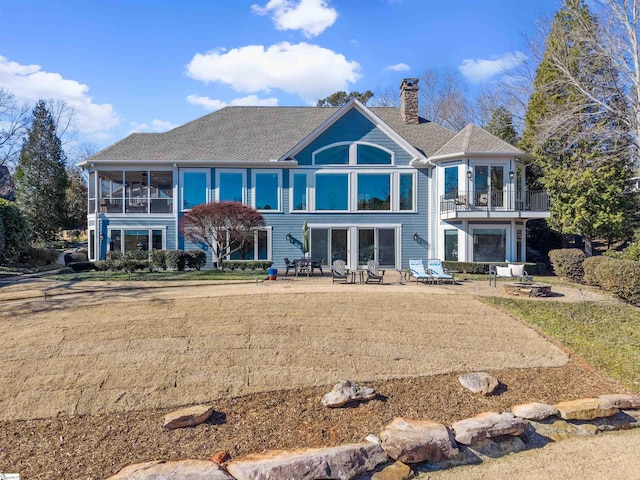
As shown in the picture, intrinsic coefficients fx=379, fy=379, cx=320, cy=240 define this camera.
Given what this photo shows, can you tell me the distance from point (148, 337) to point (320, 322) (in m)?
3.28

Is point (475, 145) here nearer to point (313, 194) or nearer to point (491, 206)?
point (491, 206)

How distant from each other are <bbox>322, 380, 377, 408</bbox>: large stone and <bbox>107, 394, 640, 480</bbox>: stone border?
2.08ft

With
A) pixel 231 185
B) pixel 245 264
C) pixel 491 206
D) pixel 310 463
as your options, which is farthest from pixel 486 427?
pixel 231 185

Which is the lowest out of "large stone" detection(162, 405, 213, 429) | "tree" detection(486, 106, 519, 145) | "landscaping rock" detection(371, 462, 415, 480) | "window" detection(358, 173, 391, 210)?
"landscaping rock" detection(371, 462, 415, 480)

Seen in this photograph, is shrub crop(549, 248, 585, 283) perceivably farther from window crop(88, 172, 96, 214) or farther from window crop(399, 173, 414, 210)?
window crop(88, 172, 96, 214)

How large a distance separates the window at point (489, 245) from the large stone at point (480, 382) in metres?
11.5

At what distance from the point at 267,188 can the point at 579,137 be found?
14066 mm

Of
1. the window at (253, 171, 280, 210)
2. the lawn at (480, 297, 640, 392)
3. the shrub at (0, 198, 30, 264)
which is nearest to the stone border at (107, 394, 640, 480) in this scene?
the lawn at (480, 297, 640, 392)

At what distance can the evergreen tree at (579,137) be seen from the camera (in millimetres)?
15805

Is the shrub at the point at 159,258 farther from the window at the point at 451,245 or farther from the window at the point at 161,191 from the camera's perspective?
the window at the point at 451,245

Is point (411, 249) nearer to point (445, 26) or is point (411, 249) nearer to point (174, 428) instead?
point (445, 26)

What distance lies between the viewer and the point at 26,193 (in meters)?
28.2

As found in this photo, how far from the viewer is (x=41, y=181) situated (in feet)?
93.2

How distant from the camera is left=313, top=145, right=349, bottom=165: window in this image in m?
18.0
